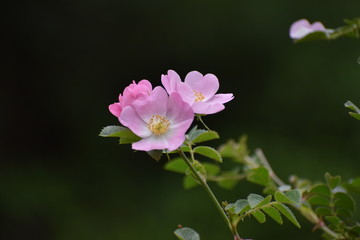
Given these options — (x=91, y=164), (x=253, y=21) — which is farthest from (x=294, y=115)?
(x=91, y=164)

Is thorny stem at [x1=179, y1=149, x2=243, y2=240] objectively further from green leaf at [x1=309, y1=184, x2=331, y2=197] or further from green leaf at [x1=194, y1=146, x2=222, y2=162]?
green leaf at [x1=309, y1=184, x2=331, y2=197]

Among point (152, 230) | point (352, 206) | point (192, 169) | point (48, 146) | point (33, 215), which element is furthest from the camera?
point (48, 146)

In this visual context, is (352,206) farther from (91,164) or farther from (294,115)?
(91,164)

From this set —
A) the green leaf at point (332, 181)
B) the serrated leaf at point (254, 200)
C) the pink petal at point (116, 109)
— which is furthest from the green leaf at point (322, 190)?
the pink petal at point (116, 109)

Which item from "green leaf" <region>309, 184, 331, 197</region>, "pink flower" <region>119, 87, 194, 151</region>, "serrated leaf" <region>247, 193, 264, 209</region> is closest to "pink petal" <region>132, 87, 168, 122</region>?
"pink flower" <region>119, 87, 194, 151</region>

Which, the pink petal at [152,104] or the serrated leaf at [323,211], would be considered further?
the serrated leaf at [323,211]

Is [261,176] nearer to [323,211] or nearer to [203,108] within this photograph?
[323,211]

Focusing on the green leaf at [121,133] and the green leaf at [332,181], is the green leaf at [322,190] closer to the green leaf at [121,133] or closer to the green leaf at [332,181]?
the green leaf at [332,181]
